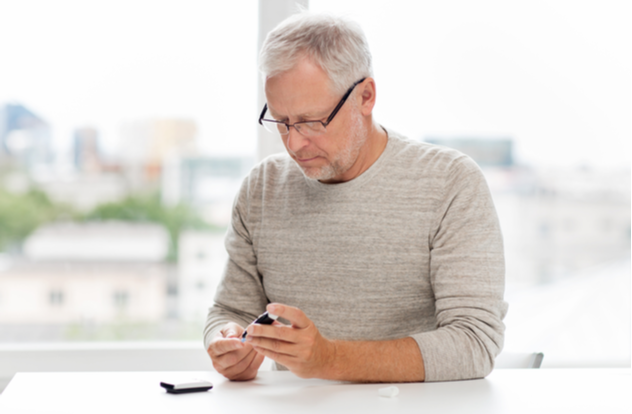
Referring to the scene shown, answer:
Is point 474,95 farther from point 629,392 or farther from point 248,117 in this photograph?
point 629,392

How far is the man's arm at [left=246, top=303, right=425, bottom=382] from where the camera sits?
1.19 meters

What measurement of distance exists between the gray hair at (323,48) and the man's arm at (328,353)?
0.60 metres

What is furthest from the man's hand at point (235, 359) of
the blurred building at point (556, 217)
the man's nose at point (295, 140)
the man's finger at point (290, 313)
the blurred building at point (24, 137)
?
the blurred building at point (556, 217)

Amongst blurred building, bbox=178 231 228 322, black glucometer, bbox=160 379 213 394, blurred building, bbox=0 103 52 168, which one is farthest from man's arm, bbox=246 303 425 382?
blurred building, bbox=0 103 52 168

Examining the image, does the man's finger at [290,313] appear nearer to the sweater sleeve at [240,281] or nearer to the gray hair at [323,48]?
the sweater sleeve at [240,281]

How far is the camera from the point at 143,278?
2338mm

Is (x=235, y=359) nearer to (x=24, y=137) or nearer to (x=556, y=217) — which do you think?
(x=24, y=137)

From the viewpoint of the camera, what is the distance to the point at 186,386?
117 centimetres

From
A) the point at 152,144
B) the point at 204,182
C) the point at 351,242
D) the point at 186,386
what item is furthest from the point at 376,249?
the point at 152,144

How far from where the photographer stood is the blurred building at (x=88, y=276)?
89.4 inches

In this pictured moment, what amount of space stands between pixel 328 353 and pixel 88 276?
1.41 m

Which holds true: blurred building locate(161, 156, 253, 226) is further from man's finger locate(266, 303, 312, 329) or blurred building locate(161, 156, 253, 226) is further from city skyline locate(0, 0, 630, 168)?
man's finger locate(266, 303, 312, 329)

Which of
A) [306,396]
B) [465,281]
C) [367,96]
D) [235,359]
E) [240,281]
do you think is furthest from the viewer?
[240,281]

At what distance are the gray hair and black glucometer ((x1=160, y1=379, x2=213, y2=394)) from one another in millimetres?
745
